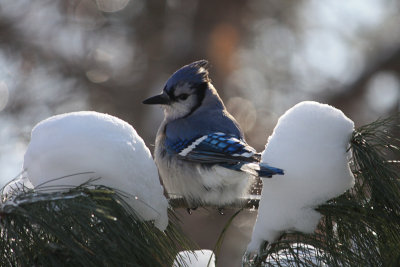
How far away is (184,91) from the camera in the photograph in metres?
2.55

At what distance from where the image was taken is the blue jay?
6.81 ft

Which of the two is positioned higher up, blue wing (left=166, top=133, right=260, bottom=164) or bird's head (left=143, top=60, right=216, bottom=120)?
bird's head (left=143, top=60, right=216, bottom=120)

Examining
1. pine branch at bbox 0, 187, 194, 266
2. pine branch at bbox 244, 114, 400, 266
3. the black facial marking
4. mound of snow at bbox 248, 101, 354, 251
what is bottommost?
pine branch at bbox 244, 114, 400, 266

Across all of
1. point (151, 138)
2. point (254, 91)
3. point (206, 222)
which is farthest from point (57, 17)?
point (206, 222)

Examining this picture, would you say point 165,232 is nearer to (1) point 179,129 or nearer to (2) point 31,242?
(2) point 31,242

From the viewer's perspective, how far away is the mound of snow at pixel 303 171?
4.51 ft

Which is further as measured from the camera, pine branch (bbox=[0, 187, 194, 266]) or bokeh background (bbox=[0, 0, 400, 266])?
bokeh background (bbox=[0, 0, 400, 266])

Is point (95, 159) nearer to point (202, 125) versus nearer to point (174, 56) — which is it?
point (202, 125)

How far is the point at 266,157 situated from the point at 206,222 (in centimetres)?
367

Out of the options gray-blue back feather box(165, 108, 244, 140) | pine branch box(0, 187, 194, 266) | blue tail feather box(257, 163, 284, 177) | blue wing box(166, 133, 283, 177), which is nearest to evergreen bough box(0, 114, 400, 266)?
pine branch box(0, 187, 194, 266)

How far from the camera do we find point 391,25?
17.0 feet

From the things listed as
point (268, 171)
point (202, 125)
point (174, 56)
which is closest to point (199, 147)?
point (202, 125)

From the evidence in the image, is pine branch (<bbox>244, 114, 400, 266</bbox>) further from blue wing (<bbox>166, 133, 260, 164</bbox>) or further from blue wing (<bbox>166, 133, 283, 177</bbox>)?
blue wing (<bbox>166, 133, 260, 164</bbox>)

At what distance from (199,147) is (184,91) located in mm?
414
